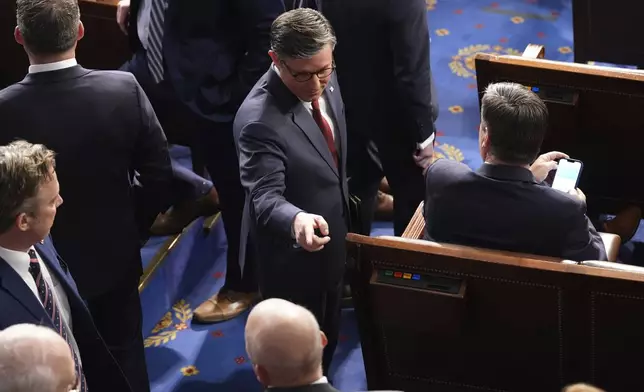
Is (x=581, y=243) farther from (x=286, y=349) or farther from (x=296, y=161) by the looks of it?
(x=286, y=349)

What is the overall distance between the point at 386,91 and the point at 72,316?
1506mm

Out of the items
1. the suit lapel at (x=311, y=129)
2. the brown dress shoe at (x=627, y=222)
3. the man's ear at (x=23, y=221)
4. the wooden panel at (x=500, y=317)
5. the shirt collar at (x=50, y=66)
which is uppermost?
the shirt collar at (x=50, y=66)

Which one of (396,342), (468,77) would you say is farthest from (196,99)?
(468,77)

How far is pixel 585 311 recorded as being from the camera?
2.71 metres

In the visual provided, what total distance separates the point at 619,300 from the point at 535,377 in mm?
436

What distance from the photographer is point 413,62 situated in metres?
3.44

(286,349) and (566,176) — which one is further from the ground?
(286,349)

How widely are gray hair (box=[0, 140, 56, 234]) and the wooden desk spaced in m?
1.79

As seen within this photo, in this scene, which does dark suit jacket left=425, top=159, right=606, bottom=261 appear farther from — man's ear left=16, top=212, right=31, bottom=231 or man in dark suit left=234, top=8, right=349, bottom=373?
man's ear left=16, top=212, right=31, bottom=231

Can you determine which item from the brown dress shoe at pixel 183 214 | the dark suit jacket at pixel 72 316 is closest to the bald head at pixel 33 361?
the dark suit jacket at pixel 72 316

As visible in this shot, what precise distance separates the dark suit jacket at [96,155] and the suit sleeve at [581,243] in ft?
4.11

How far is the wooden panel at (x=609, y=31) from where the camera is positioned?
176 inches

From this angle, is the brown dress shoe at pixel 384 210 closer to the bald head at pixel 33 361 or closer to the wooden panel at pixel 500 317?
the wooden panel at pixel 500 317

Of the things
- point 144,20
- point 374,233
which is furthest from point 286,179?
point 374,233
